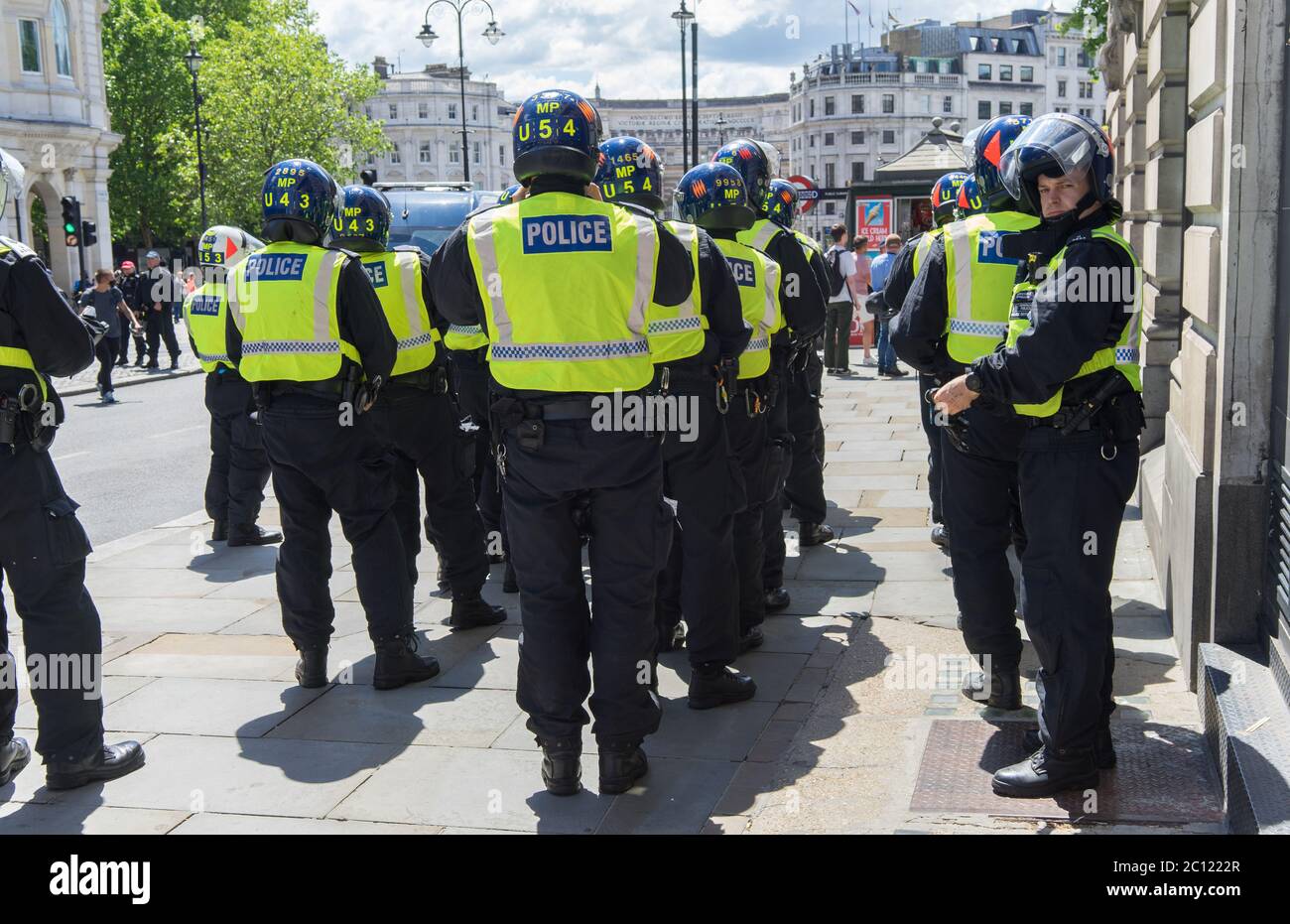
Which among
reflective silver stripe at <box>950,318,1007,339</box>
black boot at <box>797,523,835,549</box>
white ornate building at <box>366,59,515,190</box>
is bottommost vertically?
black boot at <box>797,523,835,549</box>

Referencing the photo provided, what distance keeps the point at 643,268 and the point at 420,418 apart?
2.35 metres

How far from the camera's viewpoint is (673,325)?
490cm

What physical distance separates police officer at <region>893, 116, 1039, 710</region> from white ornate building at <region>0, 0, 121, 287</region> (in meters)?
39.3

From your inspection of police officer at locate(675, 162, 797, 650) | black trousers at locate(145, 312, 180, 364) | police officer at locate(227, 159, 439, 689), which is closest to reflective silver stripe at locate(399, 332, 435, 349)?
police officer at locate(227, 159, 439, 689)

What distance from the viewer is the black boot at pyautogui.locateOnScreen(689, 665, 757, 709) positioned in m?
5.11

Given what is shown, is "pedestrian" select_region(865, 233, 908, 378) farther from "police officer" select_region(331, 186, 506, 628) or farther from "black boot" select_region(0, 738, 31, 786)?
"black boot" select_region(0, 738, 31, 786)

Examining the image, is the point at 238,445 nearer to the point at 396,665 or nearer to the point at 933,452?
the point at 396,665

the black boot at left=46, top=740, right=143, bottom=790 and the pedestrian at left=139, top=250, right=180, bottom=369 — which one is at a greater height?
the pedestrian at left=139, top=250, right=180, bottom=369

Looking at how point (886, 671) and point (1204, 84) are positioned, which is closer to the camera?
point (1204, 84)

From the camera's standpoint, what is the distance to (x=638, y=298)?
14.0 ft

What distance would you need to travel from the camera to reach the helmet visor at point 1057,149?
3.90 meters
